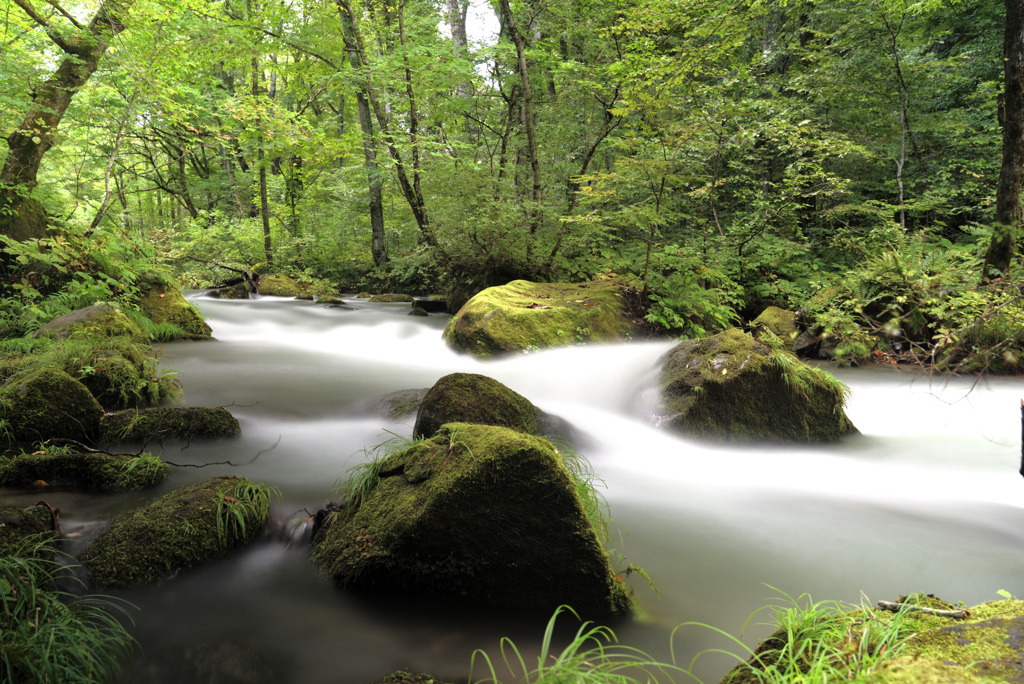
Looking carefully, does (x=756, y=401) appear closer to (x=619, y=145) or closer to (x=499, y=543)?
(x=499, y=543)

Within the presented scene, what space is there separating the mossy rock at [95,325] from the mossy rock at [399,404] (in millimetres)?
3149

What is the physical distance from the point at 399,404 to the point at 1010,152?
8.59m

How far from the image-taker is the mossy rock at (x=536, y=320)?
8031 millimetres

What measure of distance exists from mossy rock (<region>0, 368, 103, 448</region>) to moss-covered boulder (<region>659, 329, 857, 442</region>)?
500 centimetres

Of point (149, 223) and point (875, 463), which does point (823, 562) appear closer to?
point (875, 463)

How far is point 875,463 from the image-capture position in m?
5.00

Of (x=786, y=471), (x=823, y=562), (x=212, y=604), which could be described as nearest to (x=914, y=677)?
(x=823, y=562)

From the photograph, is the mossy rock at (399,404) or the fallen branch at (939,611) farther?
the mossy rock at (399,404)

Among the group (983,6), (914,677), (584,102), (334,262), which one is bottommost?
(914,677)

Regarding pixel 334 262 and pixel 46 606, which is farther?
pixel 334 262

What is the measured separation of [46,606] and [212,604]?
2.09 feet

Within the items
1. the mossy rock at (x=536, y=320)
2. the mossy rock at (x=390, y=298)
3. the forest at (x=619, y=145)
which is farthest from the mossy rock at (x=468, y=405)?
the mossy rock at (x=390, y=298)

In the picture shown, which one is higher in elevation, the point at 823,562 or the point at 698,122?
the point at 698,122

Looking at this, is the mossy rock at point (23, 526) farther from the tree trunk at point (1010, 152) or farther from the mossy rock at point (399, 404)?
the tree trunk at point (1010, 152)
